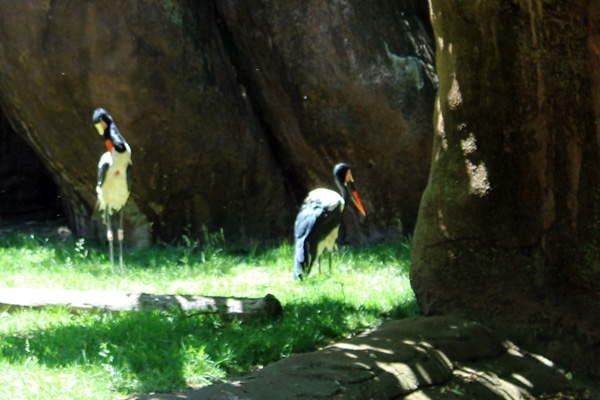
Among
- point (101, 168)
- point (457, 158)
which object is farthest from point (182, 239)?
point (457, 158)

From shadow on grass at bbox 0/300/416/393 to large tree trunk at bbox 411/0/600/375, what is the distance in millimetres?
893

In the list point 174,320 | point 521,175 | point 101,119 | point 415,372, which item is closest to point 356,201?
point 101,119

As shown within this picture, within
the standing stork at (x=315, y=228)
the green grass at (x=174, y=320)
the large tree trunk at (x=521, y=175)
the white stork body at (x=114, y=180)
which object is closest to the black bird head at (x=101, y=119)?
the white stork body at (x=114, y=180)

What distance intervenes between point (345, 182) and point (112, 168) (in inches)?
91.3

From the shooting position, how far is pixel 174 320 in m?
5.16

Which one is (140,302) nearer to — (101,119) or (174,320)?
(174,320)

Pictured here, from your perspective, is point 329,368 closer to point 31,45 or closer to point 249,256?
point 249,256

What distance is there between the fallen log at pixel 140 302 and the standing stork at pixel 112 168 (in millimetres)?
1963

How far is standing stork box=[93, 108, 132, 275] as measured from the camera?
770cm

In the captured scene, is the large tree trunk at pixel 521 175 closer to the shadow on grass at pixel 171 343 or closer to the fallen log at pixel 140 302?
the shadow on grass at pixel 171 343

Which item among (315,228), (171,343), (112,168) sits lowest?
(171,343)

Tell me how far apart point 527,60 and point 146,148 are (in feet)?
15.9

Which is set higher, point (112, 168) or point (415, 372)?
point (112, 168)

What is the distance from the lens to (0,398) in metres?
3.73
